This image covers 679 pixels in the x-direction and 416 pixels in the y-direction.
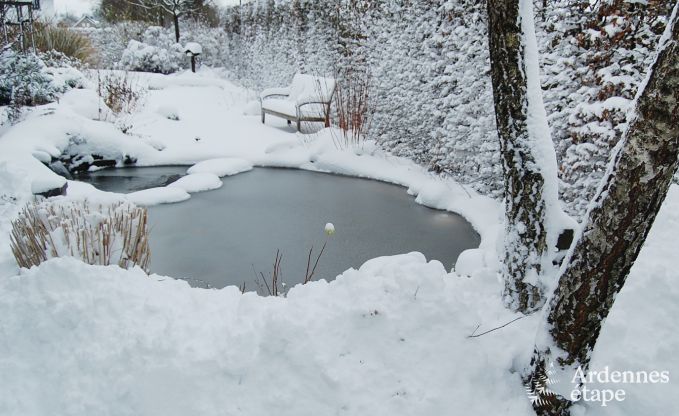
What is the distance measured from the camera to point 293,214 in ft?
15.5

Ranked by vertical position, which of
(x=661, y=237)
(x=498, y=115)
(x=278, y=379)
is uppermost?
(x=498, y=115)

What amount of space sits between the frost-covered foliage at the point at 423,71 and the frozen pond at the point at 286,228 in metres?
0.69

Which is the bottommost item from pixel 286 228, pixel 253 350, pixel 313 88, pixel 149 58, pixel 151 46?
pixel 286 228

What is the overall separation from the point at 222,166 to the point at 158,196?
53.4 inches

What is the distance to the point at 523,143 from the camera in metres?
1.84

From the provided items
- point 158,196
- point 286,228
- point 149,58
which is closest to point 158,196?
point 158,196

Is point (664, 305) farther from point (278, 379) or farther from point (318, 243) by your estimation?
point (318, 243)

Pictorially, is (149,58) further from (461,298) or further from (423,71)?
(461,298)

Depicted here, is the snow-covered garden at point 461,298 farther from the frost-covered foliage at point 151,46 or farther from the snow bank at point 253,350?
the frost-covered foliage at point 151,46

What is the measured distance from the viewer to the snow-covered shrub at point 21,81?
6312 mm

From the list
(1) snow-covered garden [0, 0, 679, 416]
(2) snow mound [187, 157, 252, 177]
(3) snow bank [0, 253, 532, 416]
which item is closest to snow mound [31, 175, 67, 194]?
(1) snow-covered garden [0, 0, 679, 416]

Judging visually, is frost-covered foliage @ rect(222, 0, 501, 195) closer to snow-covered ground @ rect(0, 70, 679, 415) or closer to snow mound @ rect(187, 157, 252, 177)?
snow mound @ rect(187, 157, 252, 177)

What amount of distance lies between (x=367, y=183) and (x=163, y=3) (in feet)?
47.3

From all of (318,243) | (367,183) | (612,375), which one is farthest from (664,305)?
(367,183)
